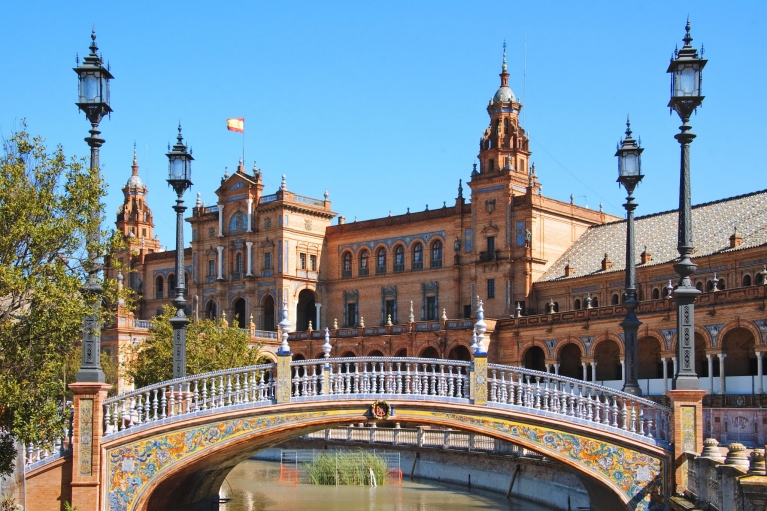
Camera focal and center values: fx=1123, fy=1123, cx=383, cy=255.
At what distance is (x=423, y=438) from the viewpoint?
41625 mm

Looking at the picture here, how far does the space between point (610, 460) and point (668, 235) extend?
1641 inches

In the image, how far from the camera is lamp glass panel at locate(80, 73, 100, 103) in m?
19.9

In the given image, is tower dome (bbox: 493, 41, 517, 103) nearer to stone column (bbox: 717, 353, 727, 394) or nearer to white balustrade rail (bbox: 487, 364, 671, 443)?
stone column (bbox: 717, 353, 727, 394)

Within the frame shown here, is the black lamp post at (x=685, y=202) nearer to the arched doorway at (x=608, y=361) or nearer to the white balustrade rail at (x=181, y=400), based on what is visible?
the white balustrade rail at (x=181, y=400)

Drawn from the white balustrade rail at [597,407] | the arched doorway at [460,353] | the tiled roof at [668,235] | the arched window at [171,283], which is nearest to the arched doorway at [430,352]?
the arched doorway at [460,353]

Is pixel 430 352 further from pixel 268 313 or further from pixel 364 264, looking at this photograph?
pixel 268 313

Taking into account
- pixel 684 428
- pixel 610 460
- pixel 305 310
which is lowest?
pixel 610 460

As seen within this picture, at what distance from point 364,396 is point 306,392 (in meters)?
1.07

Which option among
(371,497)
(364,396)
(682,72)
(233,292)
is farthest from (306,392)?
(233,292)

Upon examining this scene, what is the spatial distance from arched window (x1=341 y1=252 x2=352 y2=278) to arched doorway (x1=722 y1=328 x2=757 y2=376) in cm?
3349

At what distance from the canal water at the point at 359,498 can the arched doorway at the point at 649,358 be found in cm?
1773

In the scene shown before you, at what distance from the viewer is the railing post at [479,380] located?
2042 centimetres

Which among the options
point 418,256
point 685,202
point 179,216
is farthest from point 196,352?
point 418,256

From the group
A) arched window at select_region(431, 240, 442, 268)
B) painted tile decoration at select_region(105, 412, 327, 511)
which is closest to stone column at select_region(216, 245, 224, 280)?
arched window at select_region(431, 240, 442, 268)
